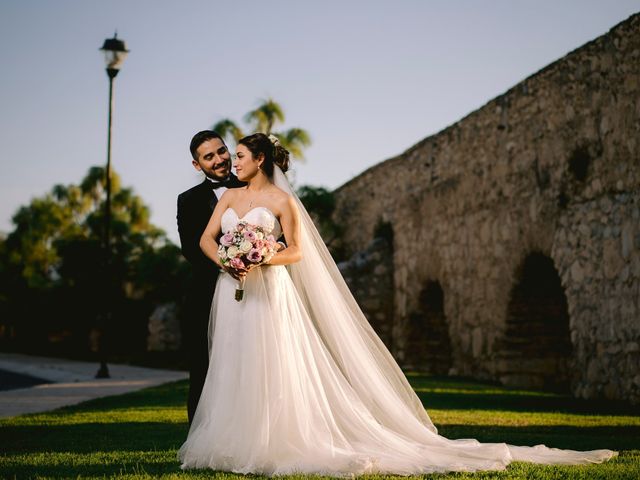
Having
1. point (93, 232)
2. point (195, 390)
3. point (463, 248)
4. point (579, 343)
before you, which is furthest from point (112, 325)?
point (195, 390)

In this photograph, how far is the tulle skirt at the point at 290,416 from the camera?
4.24 metres

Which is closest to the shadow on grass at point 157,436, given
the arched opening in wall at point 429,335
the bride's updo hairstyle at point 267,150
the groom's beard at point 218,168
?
the groom's beard at point 218,168

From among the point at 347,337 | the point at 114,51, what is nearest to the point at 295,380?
the point at 347,337

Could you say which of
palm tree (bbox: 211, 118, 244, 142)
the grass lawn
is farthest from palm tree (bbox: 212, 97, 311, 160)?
the grass lawn

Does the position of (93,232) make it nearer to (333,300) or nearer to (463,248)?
(463,248)

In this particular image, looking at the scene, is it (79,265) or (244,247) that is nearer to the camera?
(244,247)

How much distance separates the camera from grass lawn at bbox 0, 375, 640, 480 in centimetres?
418

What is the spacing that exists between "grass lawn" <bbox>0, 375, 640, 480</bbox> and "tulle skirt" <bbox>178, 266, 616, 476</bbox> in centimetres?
21

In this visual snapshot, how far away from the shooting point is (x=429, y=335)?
1583cm

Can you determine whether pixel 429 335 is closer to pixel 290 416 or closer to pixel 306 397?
pixel 306 397

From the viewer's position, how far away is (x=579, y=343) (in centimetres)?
954

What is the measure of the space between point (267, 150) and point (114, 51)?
1048 cm

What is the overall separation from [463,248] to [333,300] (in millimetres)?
8676

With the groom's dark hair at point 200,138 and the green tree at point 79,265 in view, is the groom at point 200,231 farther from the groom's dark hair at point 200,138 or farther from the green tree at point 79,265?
the green tree at point 79,265
